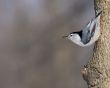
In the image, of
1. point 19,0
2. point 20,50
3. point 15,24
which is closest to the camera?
point 20,50

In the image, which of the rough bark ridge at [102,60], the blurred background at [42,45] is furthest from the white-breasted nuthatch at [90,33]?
the blurred background at [42,45]

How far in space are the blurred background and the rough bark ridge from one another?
210 inches

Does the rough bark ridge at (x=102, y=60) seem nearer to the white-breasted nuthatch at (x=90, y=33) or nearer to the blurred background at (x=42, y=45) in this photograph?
the white-breasted nuthatch at (x=90, y=33)

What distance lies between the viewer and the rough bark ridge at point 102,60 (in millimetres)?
5113

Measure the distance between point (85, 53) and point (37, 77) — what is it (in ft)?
4.49

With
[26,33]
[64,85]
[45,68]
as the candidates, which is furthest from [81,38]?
[26,33]

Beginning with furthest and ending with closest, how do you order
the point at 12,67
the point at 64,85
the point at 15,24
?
the point at 15,24
the point at 12,67
the point at 64,85

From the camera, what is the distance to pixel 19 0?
17.1 meters

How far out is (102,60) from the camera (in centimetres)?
515

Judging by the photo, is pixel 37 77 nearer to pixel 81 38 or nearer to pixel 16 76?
pixel 16 76

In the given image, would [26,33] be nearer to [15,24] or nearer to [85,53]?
[15,24]

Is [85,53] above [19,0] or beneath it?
beneath

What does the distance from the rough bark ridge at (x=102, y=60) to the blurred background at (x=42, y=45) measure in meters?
5.34

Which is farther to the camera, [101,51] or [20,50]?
[20,50]
